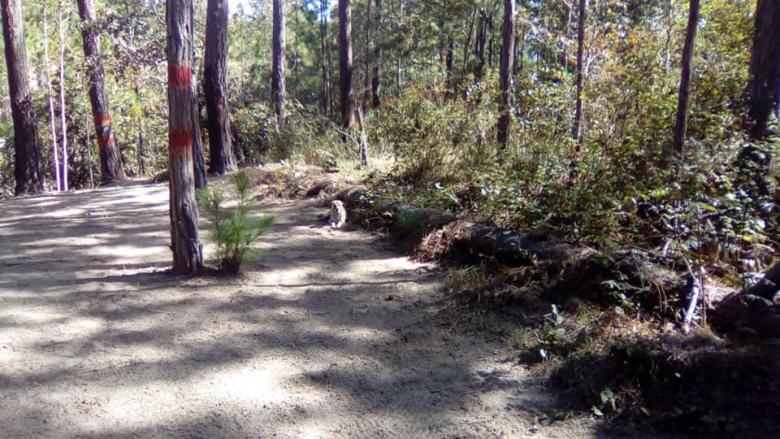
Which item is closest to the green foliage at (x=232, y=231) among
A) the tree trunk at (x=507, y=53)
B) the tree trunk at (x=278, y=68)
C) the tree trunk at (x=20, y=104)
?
the tree trunk at (x=507, y=53)

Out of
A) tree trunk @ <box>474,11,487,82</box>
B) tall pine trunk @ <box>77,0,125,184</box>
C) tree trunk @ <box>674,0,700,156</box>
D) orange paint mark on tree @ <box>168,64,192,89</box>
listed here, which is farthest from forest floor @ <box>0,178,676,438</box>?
tree trunk @ <box>474,11,487,82</box>

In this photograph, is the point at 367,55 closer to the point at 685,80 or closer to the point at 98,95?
the point at 98,95

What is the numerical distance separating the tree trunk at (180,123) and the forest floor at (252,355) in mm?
537

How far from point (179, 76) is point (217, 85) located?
721cm

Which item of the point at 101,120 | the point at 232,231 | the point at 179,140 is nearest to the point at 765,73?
the point at 232,231

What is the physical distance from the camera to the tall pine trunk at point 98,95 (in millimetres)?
14023

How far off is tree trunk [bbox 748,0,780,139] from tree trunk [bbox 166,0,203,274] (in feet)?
16.4

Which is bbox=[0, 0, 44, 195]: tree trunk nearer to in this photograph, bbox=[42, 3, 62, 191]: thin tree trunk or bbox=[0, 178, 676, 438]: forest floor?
bbox=[42, 3, 62, 191]: thin tree trunk

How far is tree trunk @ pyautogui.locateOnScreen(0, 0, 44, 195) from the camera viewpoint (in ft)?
41.1

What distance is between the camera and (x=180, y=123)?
15.8 ft

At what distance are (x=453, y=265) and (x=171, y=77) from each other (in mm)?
2950

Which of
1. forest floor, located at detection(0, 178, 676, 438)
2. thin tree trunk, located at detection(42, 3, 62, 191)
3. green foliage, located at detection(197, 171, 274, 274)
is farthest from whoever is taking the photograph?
thin tree trunk, located at detection(42, 3, 62, 191)

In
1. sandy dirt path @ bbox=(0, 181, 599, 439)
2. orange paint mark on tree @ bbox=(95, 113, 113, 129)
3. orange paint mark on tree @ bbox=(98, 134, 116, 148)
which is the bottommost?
sandy dirt path @ bbox=(0, 181, 599, 439)

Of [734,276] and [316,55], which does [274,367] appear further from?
[316,55]
